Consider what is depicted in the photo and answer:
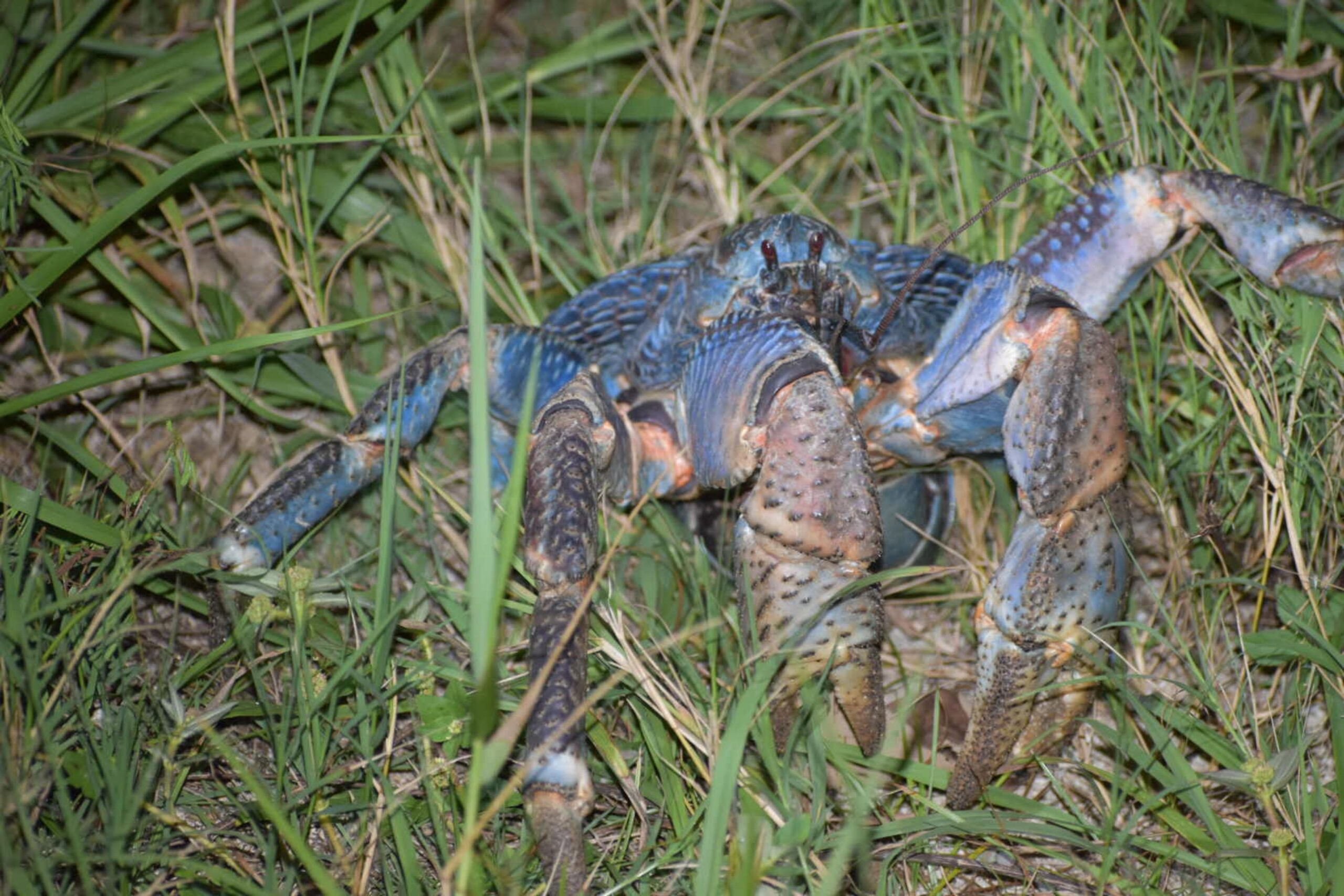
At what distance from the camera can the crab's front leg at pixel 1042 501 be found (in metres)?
2.12

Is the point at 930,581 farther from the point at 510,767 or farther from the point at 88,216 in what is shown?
the point at 88,216

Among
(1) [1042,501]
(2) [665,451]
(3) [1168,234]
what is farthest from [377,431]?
(3) [1168,234]

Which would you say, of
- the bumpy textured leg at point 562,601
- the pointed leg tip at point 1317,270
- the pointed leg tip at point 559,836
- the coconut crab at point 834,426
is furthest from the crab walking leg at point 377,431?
the pointed leg tip at point 1317,270

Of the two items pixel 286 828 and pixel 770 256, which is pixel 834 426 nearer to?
pixel 770 256

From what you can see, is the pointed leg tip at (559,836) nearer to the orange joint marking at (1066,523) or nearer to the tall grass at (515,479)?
the tall grass at (515,479)

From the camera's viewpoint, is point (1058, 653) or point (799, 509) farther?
point (1058, 653)

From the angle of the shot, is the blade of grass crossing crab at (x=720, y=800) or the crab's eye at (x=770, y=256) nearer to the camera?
the blade of grass crossing crab at (x=720, y=800)

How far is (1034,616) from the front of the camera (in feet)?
7.05

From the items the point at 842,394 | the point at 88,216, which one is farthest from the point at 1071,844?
the point at 88,216

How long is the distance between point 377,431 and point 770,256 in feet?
2.85

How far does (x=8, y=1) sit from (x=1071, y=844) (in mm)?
3036

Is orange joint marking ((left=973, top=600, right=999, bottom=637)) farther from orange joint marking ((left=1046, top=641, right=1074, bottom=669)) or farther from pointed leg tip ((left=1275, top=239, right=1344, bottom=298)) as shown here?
pointed leg tip ((left=1275, top=239, right=1344, bottom=298))

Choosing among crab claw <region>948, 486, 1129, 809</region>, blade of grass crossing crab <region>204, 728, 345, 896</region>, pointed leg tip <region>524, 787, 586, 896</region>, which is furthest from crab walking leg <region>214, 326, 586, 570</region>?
crab claw <region>948, 486, 1129, 809</region>

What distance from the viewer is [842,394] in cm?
203
